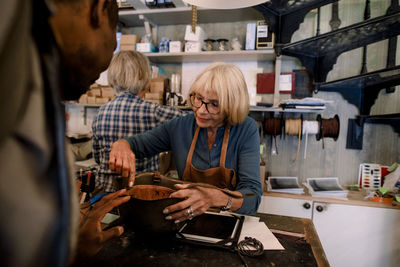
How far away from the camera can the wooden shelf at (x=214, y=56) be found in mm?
2225

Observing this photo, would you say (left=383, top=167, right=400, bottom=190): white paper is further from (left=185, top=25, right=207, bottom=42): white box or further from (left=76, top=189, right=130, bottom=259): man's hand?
(left=76, top=189, right=130, bottom=259): man's hand

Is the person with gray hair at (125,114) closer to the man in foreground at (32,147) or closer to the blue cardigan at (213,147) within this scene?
the blue cardigan at (213,147)

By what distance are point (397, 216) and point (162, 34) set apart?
2856mm

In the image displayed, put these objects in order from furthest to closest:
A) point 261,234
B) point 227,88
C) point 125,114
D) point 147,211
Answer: point 125,114
point 227,88
point 261,234
point 147,211

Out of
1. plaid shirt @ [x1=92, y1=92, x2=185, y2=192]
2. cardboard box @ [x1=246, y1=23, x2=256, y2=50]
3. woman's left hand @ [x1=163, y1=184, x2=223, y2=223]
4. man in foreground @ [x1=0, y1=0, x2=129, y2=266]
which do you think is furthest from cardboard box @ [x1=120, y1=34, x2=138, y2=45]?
man in foreground @ [x1=0, y1=0, x2=129, y2=266]

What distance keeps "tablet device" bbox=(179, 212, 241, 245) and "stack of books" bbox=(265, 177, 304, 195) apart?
1.21m

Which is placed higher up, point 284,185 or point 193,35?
point 193,35

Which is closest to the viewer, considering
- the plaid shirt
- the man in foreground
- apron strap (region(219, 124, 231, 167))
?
the man in foreground

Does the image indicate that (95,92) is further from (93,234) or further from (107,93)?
(93,234)

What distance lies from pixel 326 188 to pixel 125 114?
1855mm

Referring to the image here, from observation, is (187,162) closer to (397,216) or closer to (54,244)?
(54,244)

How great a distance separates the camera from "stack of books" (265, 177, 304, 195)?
2.04 m

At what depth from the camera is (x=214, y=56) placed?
239cm

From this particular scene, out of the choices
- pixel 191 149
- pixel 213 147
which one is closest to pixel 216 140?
pixel 213 147
